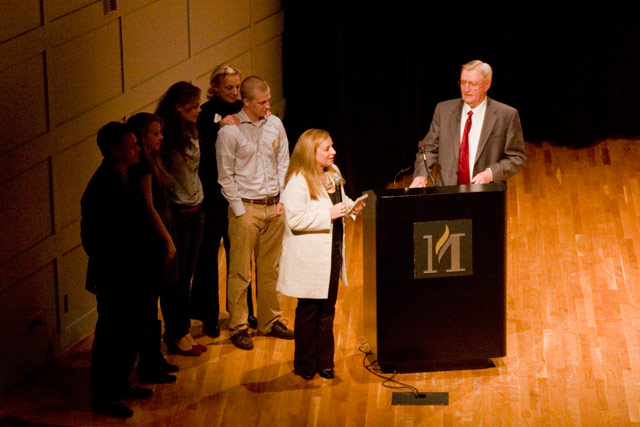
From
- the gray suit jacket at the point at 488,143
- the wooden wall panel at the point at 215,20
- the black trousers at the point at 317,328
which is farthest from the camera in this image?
the wooden wall panel at the point at 215,20

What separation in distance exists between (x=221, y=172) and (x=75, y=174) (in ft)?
2.62

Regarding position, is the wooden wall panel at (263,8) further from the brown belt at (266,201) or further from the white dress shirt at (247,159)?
the brown belt at (266,201)

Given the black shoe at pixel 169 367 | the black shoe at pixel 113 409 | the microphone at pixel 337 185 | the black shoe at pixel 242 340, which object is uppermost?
the microphone at pixel 337 185

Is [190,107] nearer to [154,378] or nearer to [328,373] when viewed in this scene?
[154,378]

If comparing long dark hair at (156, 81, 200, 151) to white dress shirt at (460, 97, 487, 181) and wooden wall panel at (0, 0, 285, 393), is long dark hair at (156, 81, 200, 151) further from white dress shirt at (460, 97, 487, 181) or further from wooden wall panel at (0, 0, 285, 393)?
white dress shirt at (460, 97, 487, 181)

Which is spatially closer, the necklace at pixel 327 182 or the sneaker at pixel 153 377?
the necklace at pixel 327 182

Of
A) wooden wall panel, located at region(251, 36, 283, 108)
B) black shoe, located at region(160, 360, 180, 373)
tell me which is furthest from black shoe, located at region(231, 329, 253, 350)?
wooden wall panel, located at region(251, 36, 283, 108)

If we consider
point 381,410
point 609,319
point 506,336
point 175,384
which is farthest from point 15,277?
point 609,319

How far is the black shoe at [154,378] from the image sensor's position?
220 inches

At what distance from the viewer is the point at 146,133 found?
5270mm

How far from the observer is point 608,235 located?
24.6 feet

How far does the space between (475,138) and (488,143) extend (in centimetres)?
8

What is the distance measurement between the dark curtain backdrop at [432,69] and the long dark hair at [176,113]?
2.99 metres

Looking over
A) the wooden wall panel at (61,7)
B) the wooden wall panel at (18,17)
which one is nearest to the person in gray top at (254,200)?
the wooden wall panel at (61,7)
